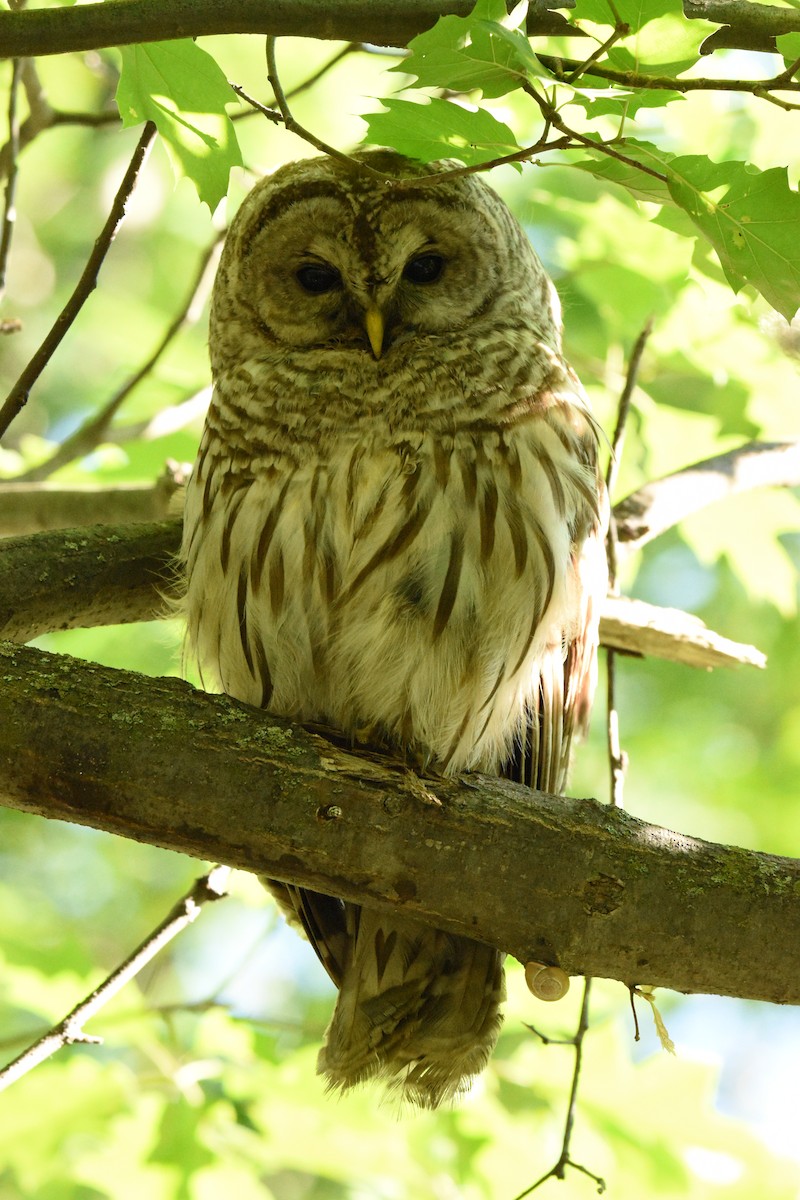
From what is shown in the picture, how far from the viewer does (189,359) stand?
5.73m

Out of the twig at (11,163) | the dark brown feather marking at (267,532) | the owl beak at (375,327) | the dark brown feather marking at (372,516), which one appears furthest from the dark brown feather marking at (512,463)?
the twig at (11,163)

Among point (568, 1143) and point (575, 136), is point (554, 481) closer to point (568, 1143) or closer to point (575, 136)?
point (575, 136)

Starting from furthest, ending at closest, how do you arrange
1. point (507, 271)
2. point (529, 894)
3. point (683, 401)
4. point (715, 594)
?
point (715, 594) → point (683, 401) → point (507, 271) → point (529, 894)

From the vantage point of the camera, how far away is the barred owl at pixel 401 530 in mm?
2758

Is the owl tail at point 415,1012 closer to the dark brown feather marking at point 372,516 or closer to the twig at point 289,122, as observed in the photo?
the dark brown feather marking at point 372,516

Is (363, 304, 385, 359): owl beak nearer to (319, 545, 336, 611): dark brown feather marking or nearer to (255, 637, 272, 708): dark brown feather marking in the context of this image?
(319, 545, 336, 611): dark brown feather marking

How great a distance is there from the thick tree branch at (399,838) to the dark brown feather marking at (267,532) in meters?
0.70

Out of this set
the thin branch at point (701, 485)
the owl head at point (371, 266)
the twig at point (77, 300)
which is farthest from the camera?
the thin branch at point (701, 485)

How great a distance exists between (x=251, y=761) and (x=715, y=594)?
6546 mm

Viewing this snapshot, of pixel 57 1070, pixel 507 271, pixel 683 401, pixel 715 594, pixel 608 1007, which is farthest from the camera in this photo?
pixel 715 594

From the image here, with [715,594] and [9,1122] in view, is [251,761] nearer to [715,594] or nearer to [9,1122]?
[9,1122]

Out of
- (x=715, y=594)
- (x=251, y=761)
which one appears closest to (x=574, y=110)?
(x=251, y=761)

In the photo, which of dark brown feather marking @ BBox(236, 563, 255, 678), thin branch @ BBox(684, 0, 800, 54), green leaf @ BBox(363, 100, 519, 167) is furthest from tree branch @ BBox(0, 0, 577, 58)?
dark brown feather marking @ BBox(236, 563, 255, 678)

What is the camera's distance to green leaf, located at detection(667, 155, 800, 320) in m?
1.85
